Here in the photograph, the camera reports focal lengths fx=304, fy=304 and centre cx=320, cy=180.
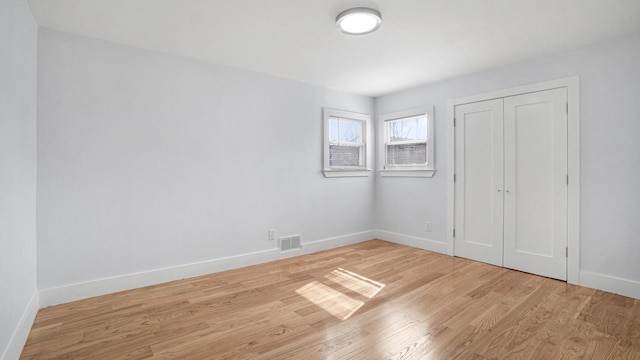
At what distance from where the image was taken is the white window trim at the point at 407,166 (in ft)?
14.5

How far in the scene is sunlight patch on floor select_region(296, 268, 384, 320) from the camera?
102 inches

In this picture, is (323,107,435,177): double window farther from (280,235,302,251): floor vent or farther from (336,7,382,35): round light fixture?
(336,7,382,35): round light fixture

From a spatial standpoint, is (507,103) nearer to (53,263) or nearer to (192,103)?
(192,103)

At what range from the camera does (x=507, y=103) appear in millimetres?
3625

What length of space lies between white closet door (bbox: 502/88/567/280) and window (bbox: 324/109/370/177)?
2.11 m

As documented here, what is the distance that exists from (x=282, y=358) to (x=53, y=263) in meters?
2.31

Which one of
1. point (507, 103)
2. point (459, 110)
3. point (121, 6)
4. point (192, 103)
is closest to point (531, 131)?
point (507, 103)

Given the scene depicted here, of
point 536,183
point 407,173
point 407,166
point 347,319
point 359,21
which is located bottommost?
point 347,319

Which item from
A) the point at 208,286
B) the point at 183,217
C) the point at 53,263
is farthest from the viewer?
the point at 183,217

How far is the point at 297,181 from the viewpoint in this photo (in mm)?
4289

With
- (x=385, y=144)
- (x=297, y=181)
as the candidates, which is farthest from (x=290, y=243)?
(x=385, y=144)

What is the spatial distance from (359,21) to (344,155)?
258 centimetres

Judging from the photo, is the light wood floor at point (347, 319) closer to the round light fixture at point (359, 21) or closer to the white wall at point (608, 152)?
the white wall at point (608, 152)

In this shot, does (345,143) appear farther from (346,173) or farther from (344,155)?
(346,173)
